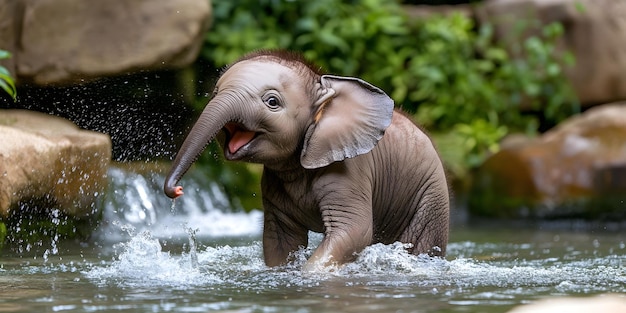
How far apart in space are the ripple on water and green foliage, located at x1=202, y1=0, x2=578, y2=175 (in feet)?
20.1

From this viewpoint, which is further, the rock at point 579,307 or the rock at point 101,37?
the rock at point 101,37

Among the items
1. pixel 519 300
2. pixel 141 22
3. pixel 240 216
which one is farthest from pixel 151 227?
pixel 519 300


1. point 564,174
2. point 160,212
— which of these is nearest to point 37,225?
point 160,212

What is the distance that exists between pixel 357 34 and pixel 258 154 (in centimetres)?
760

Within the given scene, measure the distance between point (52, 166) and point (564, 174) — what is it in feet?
18.9

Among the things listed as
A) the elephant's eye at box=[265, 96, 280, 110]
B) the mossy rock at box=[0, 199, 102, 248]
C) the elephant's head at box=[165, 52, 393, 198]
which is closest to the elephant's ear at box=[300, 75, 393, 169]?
the elephant's head at box=[165, 52, 393, 198]

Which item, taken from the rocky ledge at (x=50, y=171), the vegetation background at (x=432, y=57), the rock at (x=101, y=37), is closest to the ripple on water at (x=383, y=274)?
the rocky ledge at (x=50, y=171)

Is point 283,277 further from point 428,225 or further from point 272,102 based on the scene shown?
point 428,225

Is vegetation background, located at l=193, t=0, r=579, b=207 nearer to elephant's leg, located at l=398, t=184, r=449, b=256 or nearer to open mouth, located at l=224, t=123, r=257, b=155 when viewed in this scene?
elephant's leg, located at l=398, t=184, r=449, b=256

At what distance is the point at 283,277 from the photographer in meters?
6.32

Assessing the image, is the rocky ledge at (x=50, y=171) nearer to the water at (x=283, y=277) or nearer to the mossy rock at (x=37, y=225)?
the mossy rock at (x=37, y=225)

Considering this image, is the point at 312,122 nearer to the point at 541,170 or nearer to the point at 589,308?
the point at 589,308

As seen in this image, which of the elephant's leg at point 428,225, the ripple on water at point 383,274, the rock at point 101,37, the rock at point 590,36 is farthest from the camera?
the rock at point 590,36

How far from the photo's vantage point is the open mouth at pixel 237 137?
21.0ft
